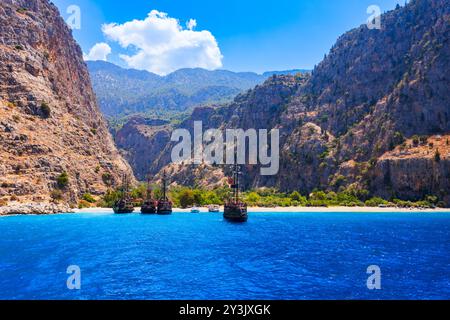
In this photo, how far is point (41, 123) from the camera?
151 meters

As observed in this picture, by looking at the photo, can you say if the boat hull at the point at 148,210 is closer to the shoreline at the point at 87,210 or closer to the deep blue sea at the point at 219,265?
the shoreline at the point at 87,210

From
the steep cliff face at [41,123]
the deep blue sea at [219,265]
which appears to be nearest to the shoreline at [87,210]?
the steep cliff face at [41,123]

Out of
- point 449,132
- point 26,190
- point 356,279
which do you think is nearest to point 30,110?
point 26,190

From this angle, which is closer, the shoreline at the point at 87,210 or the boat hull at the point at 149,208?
the shoreline at the point at 87,210

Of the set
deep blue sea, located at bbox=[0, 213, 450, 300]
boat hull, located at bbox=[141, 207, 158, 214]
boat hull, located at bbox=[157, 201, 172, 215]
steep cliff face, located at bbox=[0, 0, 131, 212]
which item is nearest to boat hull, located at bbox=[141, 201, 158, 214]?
boat hull, located at bbox=[141, 207, 158, 214]

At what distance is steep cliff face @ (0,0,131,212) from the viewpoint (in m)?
131

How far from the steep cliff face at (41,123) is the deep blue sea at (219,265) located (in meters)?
62.9

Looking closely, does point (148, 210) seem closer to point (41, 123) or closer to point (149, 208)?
point (149, 208)

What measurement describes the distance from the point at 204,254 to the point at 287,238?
2434 centimetres

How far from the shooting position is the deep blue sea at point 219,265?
3297 cm

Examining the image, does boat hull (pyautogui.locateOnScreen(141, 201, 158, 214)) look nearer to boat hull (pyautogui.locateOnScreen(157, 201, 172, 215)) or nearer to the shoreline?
boat hull (pyautogui.locateOnScreen(157, 201, 172, 215))

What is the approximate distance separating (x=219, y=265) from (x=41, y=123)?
5148 inches

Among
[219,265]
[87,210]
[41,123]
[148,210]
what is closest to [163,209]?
[148,210]
